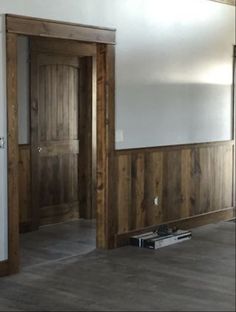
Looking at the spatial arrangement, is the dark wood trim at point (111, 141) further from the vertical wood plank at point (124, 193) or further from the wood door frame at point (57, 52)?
the wood door frame at point (57, 52)

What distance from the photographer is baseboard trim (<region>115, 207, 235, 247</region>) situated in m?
6.12

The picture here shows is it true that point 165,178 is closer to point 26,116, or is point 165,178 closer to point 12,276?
point 26,116

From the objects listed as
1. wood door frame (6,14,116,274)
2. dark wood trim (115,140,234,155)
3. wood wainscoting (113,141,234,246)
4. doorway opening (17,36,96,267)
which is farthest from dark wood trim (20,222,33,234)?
dark wood trim (115,140,234,155)

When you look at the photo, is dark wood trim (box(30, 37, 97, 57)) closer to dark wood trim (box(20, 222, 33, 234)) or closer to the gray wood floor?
dark wood trim (box(20, 222, 33, 234))

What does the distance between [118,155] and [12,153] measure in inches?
52.7

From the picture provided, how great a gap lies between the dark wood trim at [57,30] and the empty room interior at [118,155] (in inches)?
0.5

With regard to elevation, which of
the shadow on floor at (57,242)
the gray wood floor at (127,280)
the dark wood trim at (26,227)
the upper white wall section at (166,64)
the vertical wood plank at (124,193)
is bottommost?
the gray wood floor at (127,280)

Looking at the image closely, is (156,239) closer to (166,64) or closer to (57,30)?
(166,64)

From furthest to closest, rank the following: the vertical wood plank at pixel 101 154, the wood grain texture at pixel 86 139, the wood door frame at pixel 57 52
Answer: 1. the wood grain texture at pixel 86 139
2. the wood door frame at pixel 57 52
3. the vertical wood plank at pixel 101 154

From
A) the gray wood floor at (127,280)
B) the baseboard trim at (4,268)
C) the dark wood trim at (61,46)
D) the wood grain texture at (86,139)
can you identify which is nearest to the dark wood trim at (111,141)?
the gray wood floor at (127,280)

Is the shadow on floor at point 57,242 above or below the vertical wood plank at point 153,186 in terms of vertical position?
below

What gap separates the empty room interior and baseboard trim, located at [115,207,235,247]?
0.02 meters

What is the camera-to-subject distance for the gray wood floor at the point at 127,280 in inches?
172

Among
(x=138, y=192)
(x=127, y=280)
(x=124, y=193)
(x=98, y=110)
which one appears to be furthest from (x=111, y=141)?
(x=127, y=280)
